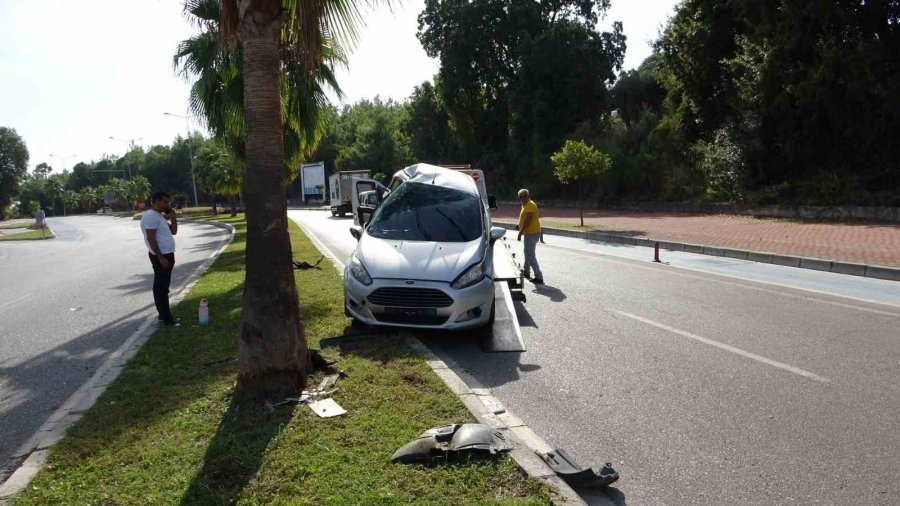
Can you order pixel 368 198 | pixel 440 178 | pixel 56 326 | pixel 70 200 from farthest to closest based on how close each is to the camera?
pixel 70 200, pixel 368 198, pixel 440 178, pixel 56 326

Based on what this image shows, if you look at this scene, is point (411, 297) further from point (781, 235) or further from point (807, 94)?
point (807, 94)

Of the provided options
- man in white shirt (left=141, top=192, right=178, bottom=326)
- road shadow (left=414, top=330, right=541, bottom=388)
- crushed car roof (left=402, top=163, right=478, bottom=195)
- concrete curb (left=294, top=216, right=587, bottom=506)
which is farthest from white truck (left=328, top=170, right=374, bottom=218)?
concrete curb (left=294, top=216, right=587, bottom=506)

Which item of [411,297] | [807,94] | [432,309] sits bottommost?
[432,309]

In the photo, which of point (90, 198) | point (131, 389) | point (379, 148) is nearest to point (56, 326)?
point (131, 389)

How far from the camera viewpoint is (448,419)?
15.3 feet

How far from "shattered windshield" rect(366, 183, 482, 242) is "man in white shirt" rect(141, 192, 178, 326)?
8.92 feet

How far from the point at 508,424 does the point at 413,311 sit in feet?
8.79

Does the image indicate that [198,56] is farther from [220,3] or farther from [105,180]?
[105,180]

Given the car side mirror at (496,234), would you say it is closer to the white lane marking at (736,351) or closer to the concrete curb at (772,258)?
the white lane marking at (736,351)

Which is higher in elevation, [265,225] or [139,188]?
[139,188]

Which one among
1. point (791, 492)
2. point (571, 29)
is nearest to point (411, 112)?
point (571, 29)

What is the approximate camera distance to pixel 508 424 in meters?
4.64

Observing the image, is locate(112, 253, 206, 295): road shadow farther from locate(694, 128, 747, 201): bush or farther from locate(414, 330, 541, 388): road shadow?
locate(694, 128, 747, 201): bush

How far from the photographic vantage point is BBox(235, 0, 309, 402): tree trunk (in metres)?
5.03
